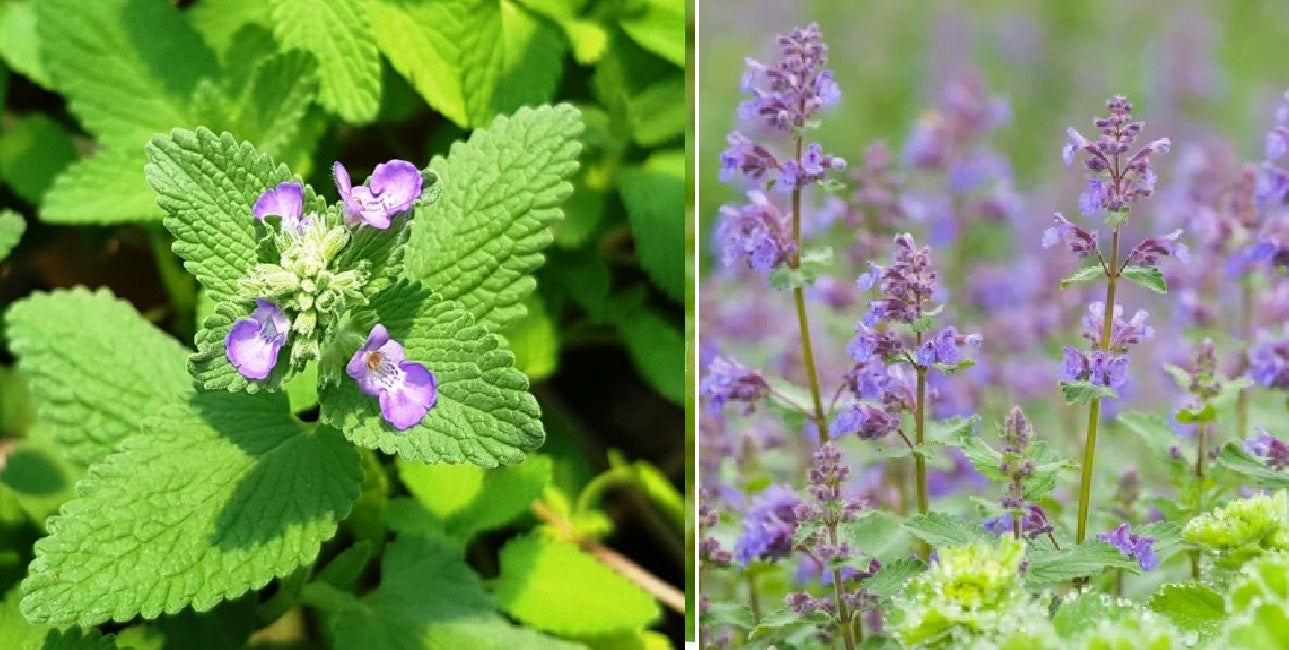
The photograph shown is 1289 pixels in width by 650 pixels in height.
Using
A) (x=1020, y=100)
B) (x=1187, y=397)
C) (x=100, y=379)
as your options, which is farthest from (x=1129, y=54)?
(x=100, y=379)

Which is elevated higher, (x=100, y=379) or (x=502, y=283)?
(x=502, y=283)

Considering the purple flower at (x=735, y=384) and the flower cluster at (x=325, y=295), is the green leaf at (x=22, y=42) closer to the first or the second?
the flower cluster at (x=325, y=295)

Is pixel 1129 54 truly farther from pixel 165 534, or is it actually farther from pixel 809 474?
pixel 165 534

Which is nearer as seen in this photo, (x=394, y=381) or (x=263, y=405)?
(x=394, y=381)

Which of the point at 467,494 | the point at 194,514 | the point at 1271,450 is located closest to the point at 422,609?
the point at 467,494

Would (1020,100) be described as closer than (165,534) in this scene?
No

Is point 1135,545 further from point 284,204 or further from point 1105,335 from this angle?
point 284,204
